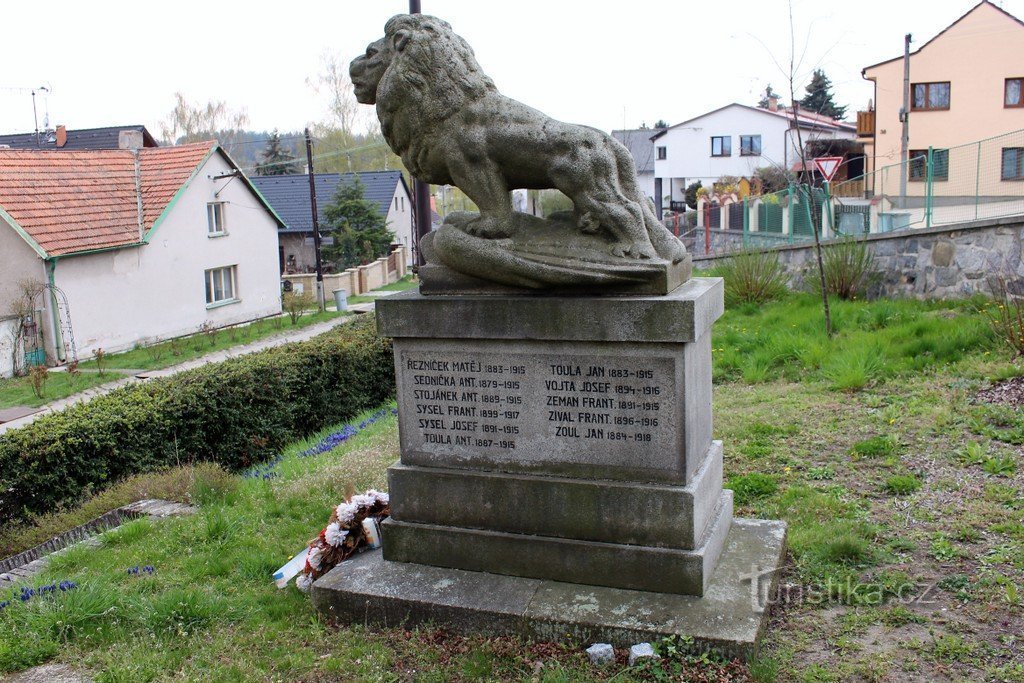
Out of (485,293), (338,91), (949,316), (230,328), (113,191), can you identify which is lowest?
(230,328)

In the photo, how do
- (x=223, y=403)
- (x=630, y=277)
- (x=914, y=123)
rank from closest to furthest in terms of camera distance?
1. (x=630, y=277)
2. (x=223, y=403)
3. (x=914, y=123)

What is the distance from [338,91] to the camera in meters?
53.8

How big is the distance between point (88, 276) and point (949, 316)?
67.7 ft

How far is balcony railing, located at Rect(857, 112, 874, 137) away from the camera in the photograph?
1482 inches

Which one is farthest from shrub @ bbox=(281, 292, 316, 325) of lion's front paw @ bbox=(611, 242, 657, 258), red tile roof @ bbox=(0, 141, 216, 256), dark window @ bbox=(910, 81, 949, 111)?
dark window @ bbox=(910, 81, 949, 111)

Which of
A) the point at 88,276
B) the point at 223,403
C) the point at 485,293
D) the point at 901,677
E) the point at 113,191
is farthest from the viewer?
the point at 113,191

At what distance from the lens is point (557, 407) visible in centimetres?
480

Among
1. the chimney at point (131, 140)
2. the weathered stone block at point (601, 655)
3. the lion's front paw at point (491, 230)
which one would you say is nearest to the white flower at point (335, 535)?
the weathered stone block at point (601, 655)

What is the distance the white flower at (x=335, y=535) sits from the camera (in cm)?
529

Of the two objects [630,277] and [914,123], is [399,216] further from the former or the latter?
[630,277]

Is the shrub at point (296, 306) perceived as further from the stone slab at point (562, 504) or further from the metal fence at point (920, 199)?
the stone slab at point (562, 504)

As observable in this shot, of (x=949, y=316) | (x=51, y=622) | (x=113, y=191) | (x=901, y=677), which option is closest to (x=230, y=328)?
(x=113, y=191)

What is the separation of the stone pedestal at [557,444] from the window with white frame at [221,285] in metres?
25.6

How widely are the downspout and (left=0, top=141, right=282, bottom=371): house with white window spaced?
1.0 inches
